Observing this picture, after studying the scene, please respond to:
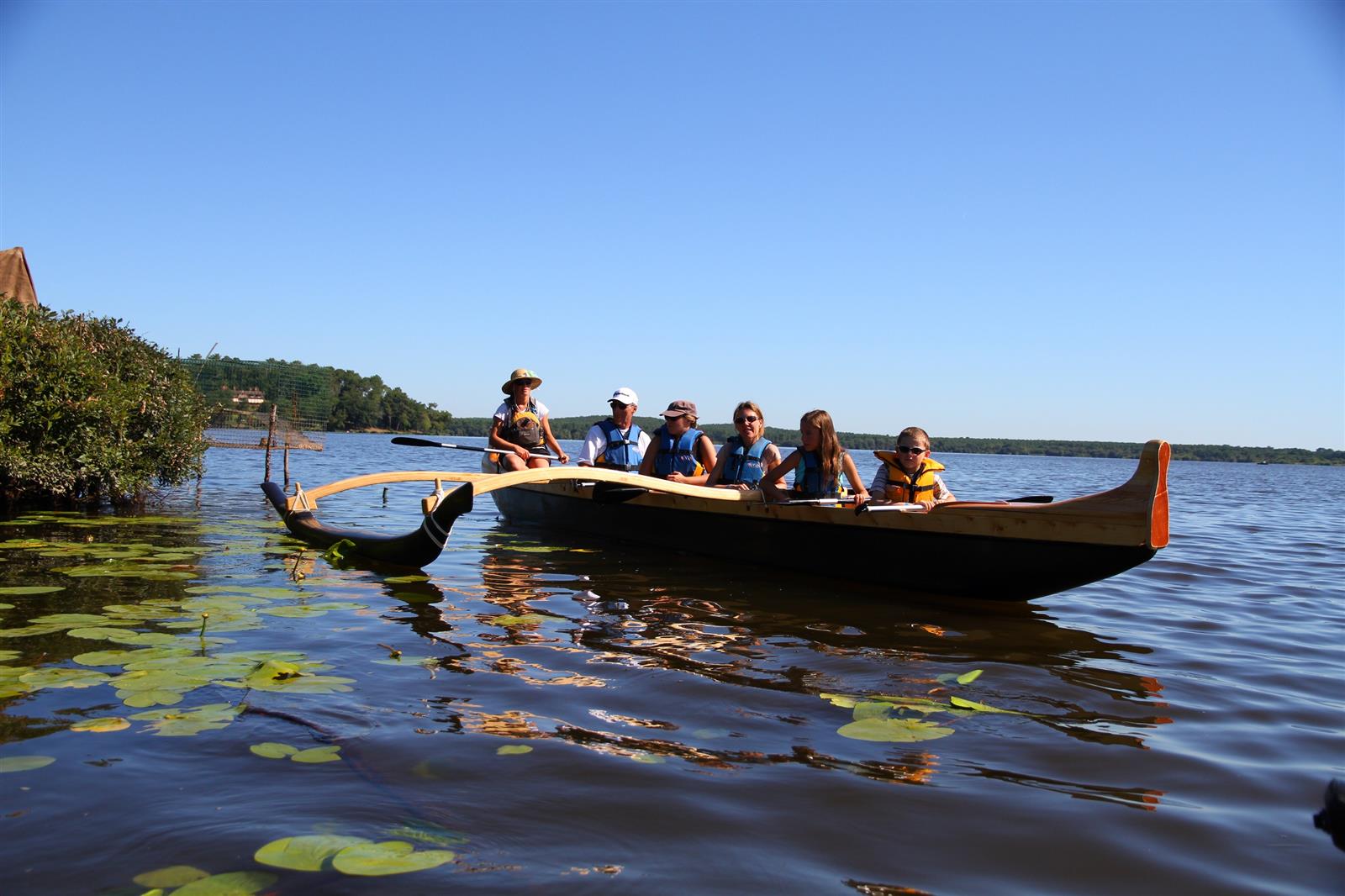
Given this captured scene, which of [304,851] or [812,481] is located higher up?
[812,481]

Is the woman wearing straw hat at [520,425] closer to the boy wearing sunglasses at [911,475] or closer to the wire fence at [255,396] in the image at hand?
the boy wearing sunglasses at [911,475]

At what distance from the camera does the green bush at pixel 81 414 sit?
354 inches

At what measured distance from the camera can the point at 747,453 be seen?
8047mm

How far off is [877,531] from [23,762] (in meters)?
5.02


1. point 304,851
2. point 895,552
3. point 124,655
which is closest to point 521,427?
point 895,552

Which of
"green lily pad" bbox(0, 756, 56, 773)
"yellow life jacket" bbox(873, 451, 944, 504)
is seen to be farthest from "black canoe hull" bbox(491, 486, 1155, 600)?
"green lily pad" bbox(0, 756, 56, 773)

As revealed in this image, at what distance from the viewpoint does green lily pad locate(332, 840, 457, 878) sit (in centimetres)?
221

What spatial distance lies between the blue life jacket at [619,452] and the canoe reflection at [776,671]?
266 cm

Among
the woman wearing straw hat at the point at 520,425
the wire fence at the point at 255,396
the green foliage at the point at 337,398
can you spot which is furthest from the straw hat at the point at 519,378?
the green foliage at the point at 337,398

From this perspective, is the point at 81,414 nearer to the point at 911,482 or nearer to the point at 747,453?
the point at 747,453

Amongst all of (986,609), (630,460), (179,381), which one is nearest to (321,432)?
(179,381)

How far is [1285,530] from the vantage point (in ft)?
46.9

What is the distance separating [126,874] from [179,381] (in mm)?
12184

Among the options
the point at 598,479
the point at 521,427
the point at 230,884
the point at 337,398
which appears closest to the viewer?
the point at 230,884
